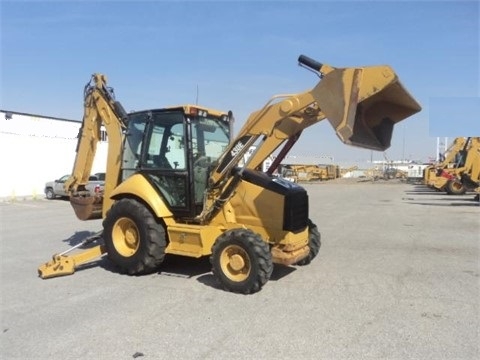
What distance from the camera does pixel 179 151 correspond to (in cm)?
786

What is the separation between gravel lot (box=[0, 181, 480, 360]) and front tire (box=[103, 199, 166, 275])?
23cm

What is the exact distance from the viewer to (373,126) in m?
7.29

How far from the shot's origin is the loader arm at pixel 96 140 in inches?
351

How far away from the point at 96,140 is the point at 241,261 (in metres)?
4.52

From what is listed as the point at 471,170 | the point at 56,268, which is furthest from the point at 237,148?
the point at 471,170

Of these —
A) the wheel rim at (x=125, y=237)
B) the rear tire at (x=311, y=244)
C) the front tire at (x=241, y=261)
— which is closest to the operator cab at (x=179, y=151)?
the wheel rim at (x=125, y=237)

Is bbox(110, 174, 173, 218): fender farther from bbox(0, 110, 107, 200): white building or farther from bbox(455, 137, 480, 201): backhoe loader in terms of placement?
bbox(0, 110, 107, 200): white building

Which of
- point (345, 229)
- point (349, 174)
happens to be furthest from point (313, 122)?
point (349, 174)

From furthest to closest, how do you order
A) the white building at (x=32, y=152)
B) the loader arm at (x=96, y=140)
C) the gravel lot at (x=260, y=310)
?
the white building at (x=32, y=152) < the loader arm at (x=96, y=140) < the gravel lot at (x=260, y=310)

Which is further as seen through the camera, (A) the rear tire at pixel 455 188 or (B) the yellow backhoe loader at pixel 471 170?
(A) the rear tire at pixel 455 188

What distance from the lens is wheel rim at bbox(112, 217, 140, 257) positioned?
316 inches

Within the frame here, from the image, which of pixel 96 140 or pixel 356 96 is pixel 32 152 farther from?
pixel 356 96

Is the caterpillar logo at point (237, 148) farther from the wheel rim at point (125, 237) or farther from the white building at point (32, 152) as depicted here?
the white building at point (32, 152)

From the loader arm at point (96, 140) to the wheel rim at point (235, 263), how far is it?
279cm
